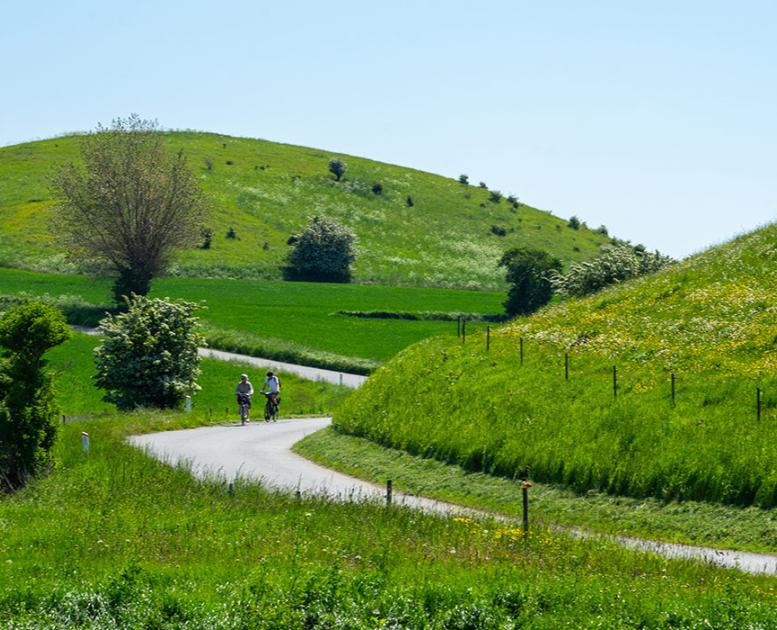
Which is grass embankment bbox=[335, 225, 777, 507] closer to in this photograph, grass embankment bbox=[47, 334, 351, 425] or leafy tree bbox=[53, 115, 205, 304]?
grass embankment bbox=[47, 334, 351, 425]

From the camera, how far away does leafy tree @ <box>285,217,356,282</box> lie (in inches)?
4867

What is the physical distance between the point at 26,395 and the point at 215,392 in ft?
96.1

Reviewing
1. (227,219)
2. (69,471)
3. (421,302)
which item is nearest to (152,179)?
(421,302)

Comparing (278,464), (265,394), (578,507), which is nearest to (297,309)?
(265,394)

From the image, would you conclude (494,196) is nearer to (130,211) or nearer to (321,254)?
(321,254)

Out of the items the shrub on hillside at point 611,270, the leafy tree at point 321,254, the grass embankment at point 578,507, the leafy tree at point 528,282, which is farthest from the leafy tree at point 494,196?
the grass embankment at point 578,507

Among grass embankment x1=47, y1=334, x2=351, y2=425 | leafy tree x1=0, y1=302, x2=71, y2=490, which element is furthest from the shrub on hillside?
leafy tree x1=0, y1=302, x2=71, y2=490

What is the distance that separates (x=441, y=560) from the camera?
55.0 feet

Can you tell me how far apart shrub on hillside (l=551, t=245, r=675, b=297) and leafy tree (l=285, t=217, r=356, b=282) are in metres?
57.7

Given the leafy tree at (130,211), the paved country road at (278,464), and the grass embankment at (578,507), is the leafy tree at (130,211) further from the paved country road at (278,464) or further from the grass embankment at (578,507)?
the grass embankment at (578,507)

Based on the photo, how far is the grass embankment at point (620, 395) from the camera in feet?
83.8

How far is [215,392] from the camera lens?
5500 cm

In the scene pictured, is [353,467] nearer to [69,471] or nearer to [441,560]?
[69,471]

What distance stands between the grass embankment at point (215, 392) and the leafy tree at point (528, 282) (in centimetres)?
3835
